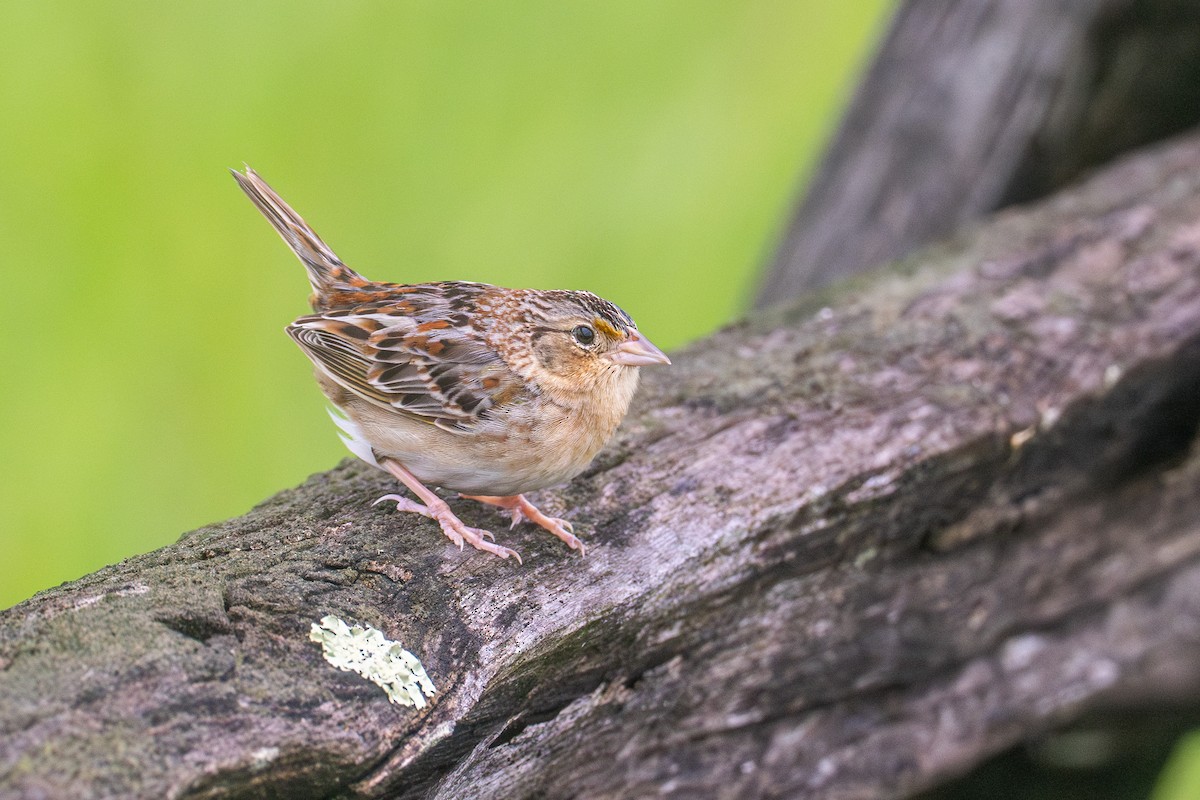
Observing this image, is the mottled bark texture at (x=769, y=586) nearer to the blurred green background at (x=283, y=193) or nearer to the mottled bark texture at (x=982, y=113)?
the mottled bark texture at (x=982, y=113)

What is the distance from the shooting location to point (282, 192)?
608 centimetres

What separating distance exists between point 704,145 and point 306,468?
128 inches

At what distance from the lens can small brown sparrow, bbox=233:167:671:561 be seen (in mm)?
2934

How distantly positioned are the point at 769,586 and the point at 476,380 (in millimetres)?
939

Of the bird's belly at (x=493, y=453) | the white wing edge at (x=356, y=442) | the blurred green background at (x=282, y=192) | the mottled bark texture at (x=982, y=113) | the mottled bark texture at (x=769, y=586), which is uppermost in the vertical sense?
the blurred green background at (x=282, y=192)

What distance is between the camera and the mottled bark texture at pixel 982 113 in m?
4.53

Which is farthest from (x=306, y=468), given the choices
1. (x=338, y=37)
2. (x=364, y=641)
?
(x=364, y=641)

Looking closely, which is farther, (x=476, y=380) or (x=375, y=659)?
(x=476, y=380)

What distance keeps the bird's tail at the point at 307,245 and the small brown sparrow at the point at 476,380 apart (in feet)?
0.09

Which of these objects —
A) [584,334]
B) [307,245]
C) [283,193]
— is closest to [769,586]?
[584,334]

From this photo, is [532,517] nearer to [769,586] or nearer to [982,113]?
[769,586]

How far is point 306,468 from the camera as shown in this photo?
5.74m

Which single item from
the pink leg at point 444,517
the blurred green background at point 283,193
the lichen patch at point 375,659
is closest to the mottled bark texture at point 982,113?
the blurred green background at point 283,193

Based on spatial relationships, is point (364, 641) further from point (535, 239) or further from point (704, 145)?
point (704, 145)
